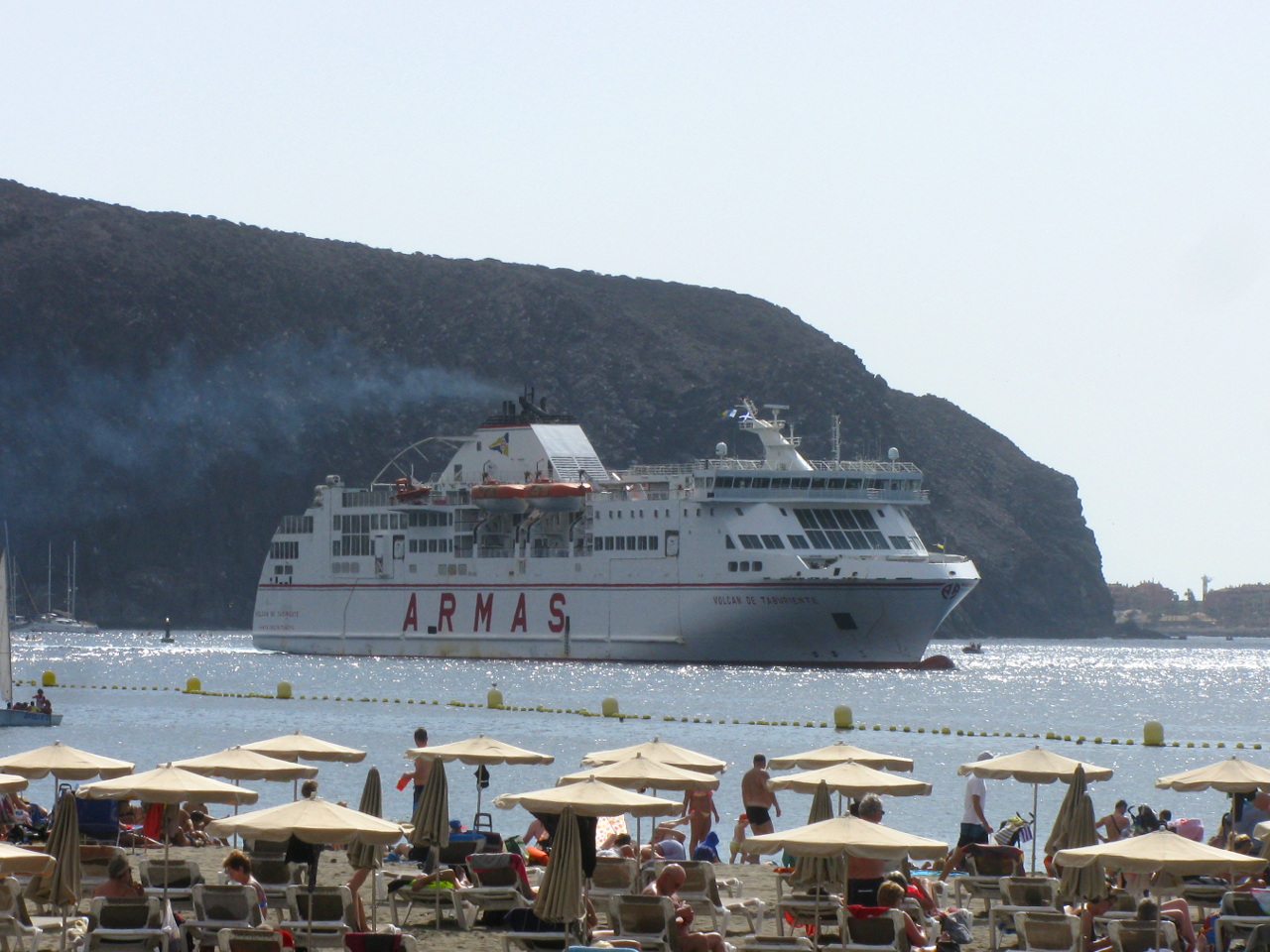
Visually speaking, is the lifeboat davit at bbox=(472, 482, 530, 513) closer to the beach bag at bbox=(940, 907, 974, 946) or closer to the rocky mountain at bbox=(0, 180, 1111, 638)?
the beach bag at bbox=(940, 907, 974, 946)

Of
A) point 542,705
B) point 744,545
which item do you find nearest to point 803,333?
point 744,545

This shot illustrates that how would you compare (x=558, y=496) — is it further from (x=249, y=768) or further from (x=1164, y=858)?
(x=1164, y=858)

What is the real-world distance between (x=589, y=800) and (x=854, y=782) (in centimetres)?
363

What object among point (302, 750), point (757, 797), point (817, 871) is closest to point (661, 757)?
point (757, 797)

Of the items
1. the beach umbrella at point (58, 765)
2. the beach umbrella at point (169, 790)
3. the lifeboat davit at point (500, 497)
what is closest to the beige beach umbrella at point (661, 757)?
the beach umbrella at point (169, 790)

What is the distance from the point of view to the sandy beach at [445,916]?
16.9 meters

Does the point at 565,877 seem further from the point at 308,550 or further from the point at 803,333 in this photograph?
the point at 803,333

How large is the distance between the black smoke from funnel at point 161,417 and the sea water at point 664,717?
227 feet

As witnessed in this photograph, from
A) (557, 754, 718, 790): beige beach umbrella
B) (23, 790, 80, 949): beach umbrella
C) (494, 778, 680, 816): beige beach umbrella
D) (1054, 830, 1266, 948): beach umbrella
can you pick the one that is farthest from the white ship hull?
(23, 790, 80, 949): beach umbrella

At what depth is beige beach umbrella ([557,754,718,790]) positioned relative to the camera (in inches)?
760

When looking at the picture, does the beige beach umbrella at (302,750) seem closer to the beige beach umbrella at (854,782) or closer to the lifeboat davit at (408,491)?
the beige beach umbrella at (854,782)

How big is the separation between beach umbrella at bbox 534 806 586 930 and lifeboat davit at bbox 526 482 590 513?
58.8 meters

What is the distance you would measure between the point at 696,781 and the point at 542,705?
33.9 meters

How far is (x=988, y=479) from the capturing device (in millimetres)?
193250
